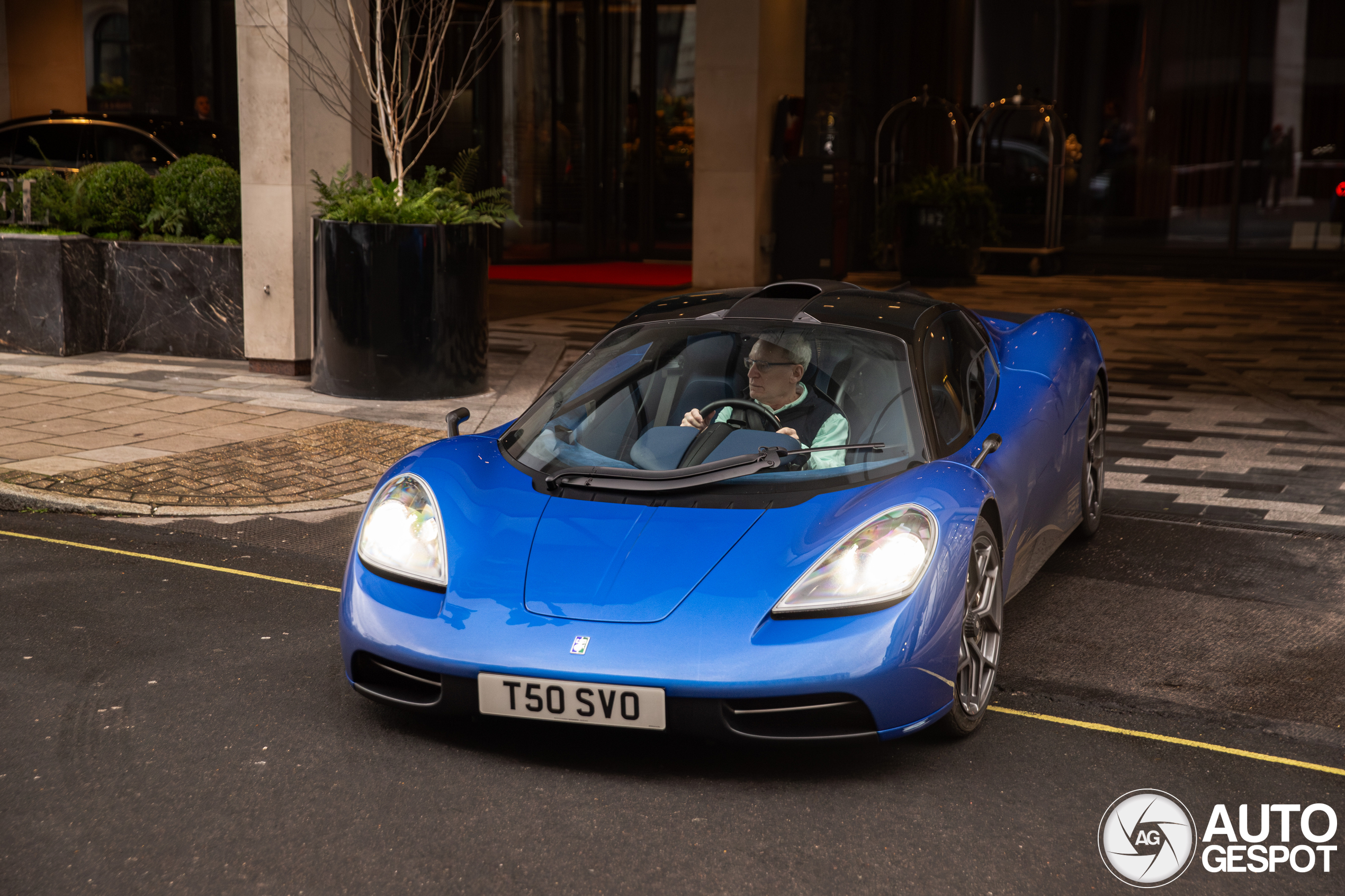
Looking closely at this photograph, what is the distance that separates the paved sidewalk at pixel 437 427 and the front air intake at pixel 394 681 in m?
2.77

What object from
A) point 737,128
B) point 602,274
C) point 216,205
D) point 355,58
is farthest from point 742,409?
point 602,274

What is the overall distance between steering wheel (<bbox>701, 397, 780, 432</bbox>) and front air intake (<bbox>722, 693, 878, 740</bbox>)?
1.17 metres

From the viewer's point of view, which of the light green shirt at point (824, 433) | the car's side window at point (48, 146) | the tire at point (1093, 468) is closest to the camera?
the light green shirt at point (824, 433)

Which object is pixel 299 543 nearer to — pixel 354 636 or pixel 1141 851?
pixel 354 636

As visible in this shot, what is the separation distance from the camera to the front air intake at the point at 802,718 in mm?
3184

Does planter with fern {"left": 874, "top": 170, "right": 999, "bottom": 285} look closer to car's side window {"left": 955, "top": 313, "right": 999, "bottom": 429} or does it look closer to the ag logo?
car's side window {"left": 955, "top": 313, "right": 999, "bottom": 429}

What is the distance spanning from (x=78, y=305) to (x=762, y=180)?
8828mm

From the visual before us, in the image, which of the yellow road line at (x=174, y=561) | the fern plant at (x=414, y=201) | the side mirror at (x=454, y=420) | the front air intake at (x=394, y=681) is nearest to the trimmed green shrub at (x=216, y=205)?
the fern plant at (x=414, y=201)

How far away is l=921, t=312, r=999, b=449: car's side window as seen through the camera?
4.21 metres

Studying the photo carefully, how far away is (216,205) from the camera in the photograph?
10.3 metres

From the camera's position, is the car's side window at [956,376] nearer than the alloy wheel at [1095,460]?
Yes

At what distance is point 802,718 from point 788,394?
135cm

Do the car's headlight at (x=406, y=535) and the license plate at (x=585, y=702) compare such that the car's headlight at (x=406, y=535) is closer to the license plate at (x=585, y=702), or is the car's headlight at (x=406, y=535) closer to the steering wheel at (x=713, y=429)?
the license plate at (x=585, y=702)

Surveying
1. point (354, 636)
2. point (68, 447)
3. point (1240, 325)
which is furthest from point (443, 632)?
point (1240, 325)
